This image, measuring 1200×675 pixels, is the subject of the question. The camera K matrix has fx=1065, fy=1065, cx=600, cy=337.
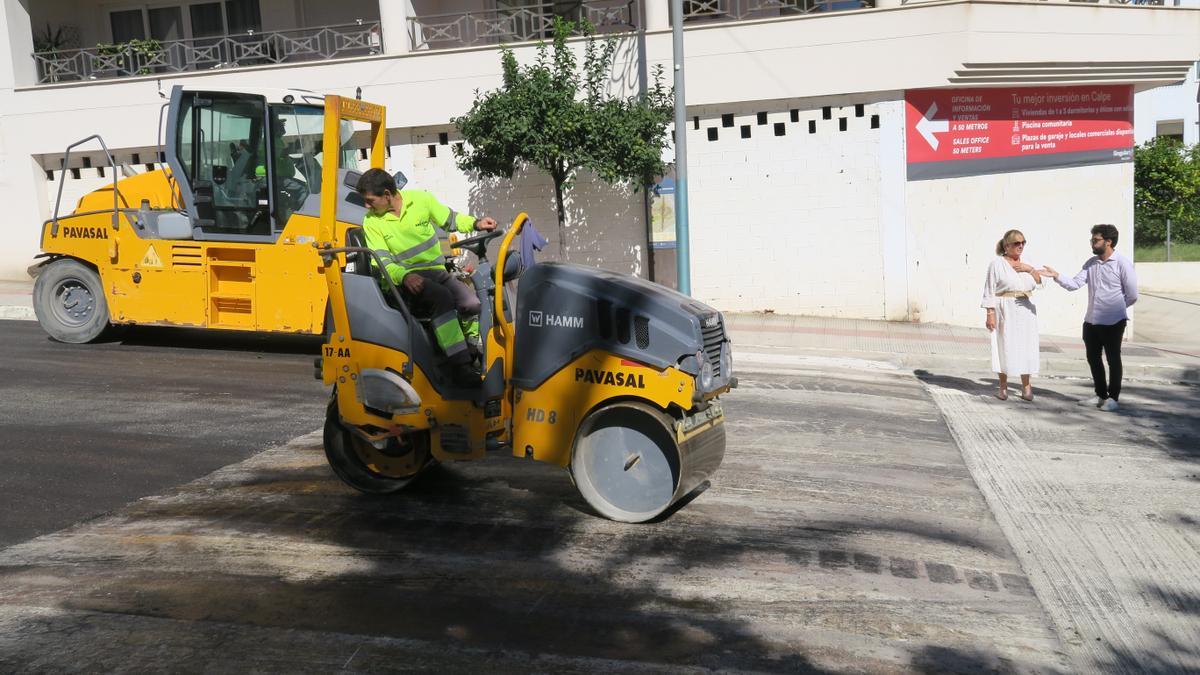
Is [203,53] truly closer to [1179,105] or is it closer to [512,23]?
[512,23]

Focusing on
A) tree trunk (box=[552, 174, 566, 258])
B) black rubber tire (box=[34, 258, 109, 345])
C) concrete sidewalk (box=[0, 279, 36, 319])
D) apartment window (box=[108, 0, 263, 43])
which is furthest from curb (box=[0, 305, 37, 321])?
apartment window (box=[108, 0, 263, 43])

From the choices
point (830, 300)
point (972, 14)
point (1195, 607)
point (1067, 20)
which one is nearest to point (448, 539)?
point (1195, 607)

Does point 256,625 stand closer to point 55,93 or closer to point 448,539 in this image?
point 448,539

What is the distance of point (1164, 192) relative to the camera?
2470cm

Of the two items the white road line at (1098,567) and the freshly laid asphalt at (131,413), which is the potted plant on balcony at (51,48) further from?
the white road line at (1098,567)

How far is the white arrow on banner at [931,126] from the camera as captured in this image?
15930mm

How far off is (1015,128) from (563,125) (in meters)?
6.90

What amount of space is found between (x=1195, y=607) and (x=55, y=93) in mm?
19070

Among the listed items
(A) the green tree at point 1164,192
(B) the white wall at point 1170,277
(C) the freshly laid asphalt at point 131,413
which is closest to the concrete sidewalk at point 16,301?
(C) the freshly laid asphalt at point 131,413

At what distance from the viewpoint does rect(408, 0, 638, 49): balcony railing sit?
17.5m

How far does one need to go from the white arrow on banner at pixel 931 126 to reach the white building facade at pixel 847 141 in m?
0.03

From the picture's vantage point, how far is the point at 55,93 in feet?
61.2

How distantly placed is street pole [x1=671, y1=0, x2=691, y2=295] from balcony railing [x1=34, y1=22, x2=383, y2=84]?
20.0 ft

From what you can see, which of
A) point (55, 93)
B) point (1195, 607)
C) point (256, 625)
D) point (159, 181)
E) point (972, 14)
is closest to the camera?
point (256, 625)
